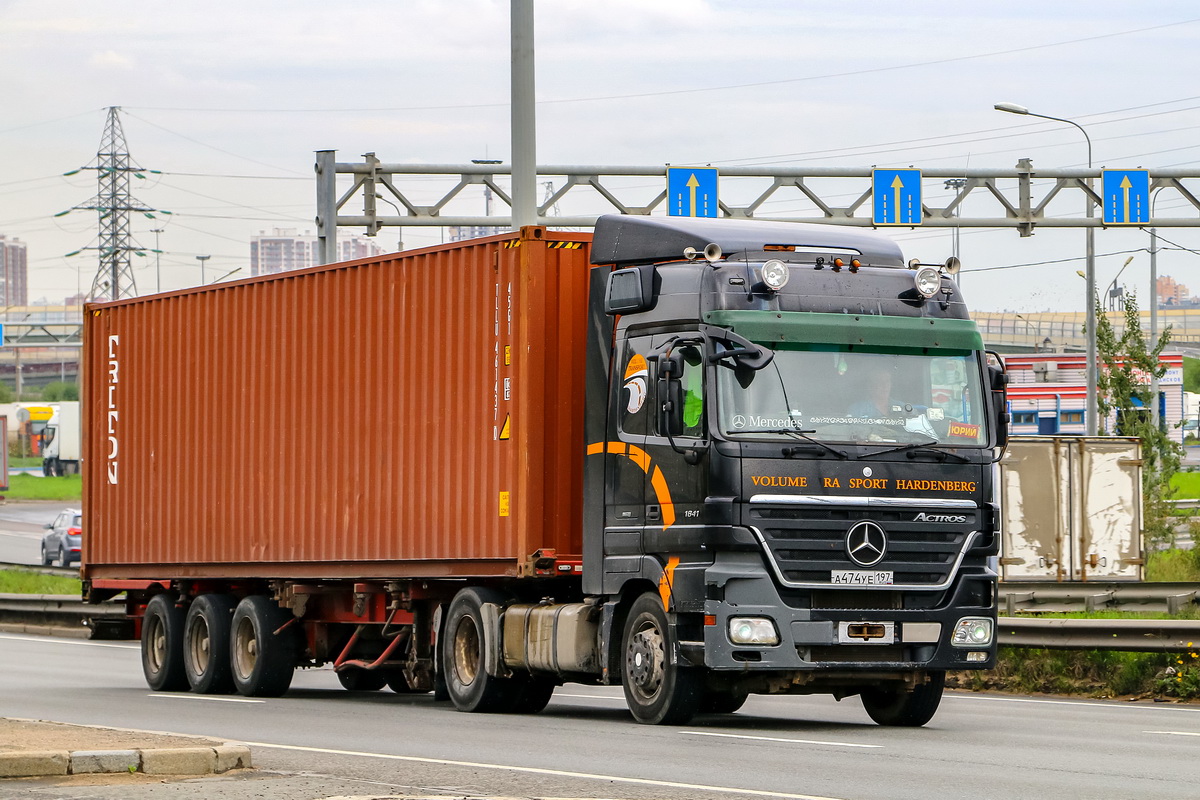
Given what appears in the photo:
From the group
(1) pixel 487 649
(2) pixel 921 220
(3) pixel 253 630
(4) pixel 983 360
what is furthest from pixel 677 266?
(2) pixel 921 220

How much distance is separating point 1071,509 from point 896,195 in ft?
27.4

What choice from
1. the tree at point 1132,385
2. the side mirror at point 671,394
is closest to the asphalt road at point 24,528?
the tree at point 1132,385

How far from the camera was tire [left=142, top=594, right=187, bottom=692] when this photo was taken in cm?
1928

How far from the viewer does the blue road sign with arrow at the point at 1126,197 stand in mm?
32938

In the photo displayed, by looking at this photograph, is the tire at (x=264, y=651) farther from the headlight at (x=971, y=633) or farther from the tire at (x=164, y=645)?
the headlight at (x=971, y=633)

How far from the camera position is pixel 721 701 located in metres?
14.3

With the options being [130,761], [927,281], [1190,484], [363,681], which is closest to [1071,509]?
[363,681]

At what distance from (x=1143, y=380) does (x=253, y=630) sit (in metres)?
20.0

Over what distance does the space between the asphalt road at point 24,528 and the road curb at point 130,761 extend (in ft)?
125

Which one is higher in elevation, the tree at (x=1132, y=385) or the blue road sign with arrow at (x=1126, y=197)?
the blue road sign with arrow at (x=1126, y=197)

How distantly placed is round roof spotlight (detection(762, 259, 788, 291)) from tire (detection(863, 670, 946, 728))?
3061 millimetres

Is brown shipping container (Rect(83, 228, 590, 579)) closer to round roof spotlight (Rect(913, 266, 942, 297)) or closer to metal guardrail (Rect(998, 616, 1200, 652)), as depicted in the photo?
round roof spotlight (Rect(913, 266, 942, 297))

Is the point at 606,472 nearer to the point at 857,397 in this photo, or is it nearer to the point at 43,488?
the point at 857,397

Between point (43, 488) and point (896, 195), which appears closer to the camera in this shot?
point (896, 195)
